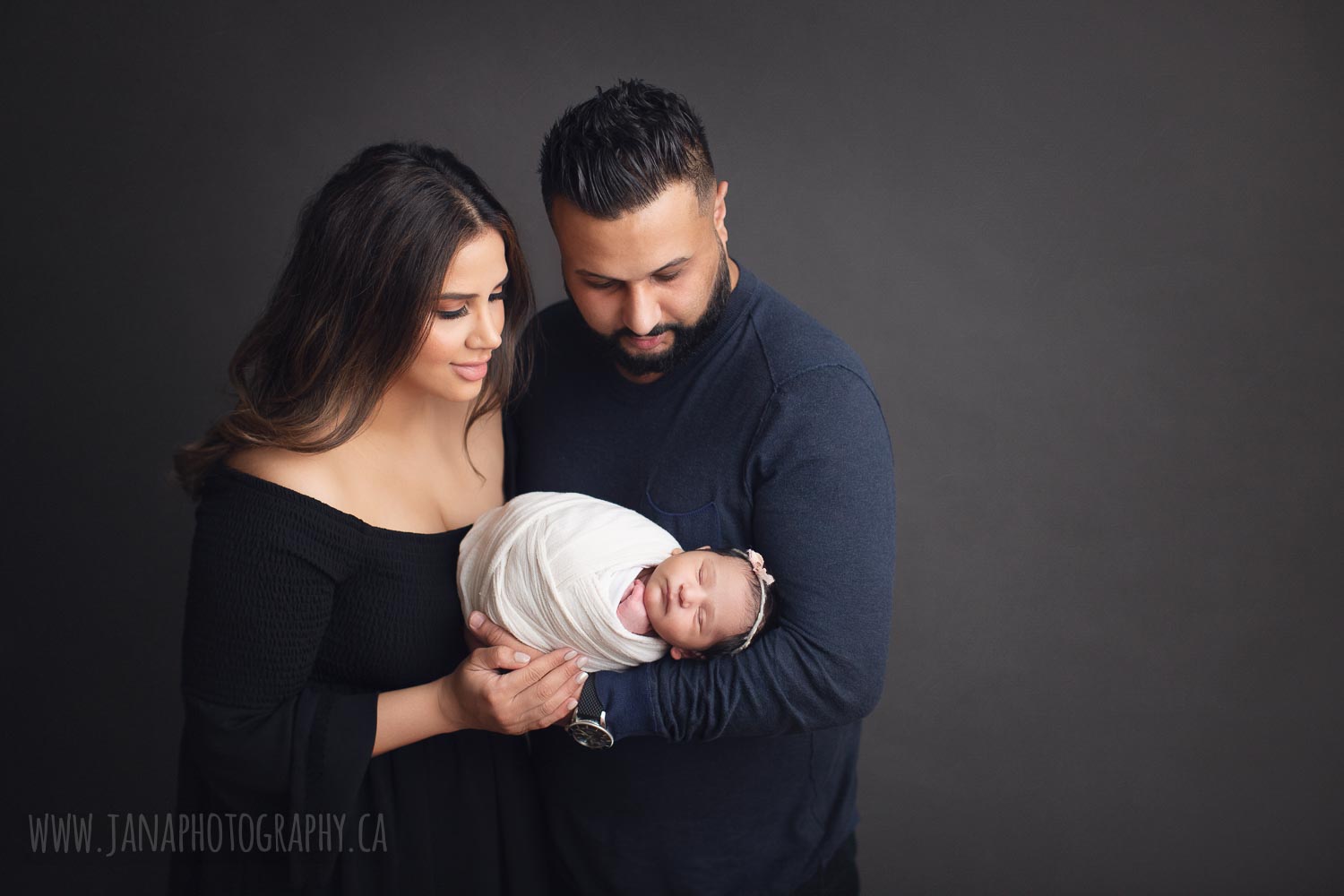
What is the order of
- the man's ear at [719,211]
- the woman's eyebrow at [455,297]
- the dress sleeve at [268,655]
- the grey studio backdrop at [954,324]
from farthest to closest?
1. the grey studio backdrop at [954,324]
2. the man's ear at [719,211]
3. the woman's eyebrow at [455,297]
4. the dress sleeve at [268,655]

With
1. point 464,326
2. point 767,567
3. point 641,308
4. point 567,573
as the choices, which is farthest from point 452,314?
point 767,567

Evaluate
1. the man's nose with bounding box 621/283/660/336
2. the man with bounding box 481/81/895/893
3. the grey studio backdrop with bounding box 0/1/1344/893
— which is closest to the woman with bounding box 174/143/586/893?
the man with bounding box 481/81/895/893

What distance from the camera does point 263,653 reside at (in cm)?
159

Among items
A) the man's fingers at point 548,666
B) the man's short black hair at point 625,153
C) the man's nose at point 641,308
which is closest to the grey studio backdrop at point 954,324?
the man's short black hair at point 625,153

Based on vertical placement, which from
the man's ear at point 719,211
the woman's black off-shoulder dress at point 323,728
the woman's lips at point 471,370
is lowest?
the woman's black off-shoulder dress at point 323,728

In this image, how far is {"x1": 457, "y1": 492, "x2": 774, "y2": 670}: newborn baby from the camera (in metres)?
1.66

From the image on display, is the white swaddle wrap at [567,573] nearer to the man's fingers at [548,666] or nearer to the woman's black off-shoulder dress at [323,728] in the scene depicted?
the man's fingers at [548,666]

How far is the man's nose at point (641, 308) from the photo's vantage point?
5.57ft

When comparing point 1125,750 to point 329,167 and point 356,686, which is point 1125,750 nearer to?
point 356,686

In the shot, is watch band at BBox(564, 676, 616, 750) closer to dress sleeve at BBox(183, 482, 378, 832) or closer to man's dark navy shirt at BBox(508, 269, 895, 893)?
man's dark navy shirt at BBox(508, 269, 895, 893)

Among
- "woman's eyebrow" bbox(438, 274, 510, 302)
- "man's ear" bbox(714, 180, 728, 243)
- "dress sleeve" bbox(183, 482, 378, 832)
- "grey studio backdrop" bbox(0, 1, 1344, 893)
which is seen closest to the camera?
"dress sleeve" bbox(183, 482, 378, 832)

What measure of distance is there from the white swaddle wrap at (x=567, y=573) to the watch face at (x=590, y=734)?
0.41 ft

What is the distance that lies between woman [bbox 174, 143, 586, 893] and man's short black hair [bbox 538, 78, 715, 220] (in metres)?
0.18

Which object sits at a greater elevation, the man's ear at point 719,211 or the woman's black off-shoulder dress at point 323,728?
the man's ear at point 719,211
